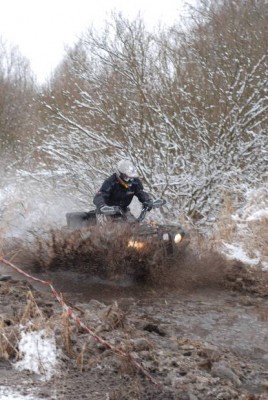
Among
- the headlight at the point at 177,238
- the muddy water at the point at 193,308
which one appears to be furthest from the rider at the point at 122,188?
the muddy water at the point at 193,308

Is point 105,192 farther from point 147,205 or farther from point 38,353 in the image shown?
point 38,353

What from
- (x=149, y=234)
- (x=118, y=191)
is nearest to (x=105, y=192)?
(x=118, y=191)

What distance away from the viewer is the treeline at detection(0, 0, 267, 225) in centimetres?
1390

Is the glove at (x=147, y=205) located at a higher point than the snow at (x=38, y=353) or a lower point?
higher

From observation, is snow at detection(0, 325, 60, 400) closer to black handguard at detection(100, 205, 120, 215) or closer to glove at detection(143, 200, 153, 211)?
black handguard at detection(100, 205, 120, 215)

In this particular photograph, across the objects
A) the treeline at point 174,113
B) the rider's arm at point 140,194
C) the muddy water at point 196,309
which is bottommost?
the muddy water at point 196,309

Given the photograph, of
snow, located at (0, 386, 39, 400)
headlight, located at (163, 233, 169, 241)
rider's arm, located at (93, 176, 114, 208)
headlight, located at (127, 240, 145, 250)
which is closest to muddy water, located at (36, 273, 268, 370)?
headlight, located at (127, 240, 145, 250)

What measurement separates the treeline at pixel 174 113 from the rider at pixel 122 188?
11.7ft

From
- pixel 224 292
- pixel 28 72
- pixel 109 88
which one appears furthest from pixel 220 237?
pixel 28 72

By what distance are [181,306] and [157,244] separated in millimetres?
1136

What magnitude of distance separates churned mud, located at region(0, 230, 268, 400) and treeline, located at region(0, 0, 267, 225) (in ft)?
13.7

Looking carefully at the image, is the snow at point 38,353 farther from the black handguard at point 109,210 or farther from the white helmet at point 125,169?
the white helmet at point 125,169

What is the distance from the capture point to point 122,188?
1020 cm

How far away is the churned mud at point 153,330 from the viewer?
4.57 meters
